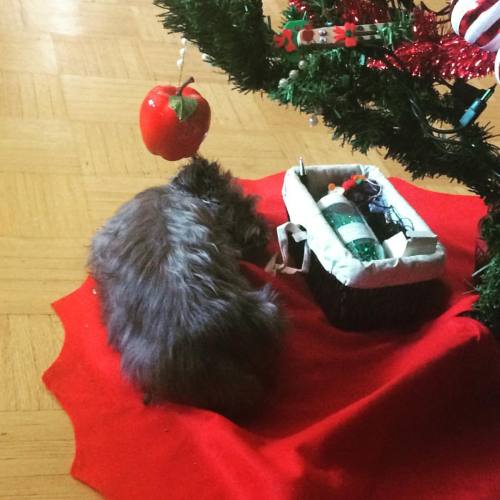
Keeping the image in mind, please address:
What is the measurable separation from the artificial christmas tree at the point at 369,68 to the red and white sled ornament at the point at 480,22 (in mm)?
48

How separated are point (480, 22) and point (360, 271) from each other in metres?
0.40

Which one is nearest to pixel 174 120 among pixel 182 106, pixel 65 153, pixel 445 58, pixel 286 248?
pixel 182 106

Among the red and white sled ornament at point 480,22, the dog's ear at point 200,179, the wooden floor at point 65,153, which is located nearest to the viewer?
the red and white sled ornament at point 480,22

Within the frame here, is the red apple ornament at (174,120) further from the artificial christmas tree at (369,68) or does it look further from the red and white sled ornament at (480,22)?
the red and white sled ornament at (480,22)

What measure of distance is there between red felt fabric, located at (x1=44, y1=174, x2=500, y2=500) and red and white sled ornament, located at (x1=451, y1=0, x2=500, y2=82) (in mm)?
436

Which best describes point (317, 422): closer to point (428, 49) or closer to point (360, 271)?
point (360, 271)

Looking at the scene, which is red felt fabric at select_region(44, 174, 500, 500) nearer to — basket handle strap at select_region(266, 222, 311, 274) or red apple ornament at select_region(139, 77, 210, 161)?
basket handle strap at select_region(266, 222, 311, 274)

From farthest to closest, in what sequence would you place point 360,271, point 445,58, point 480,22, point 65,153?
point 65,153 < point 360,271 < point 445,58 < point 480,22

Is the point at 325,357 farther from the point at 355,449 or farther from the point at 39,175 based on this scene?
the point at 39,175

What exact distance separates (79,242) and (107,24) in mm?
998

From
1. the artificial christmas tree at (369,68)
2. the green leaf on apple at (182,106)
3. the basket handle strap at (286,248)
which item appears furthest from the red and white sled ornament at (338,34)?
the basket handle strap at (286,248)

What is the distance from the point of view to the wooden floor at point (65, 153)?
105 cm

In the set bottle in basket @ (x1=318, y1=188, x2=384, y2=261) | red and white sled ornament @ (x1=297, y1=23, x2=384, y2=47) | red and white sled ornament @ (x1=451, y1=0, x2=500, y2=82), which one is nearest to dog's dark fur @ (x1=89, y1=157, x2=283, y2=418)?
bottle in basket @ (x1=318, y1=188, x2=384, y2=261)

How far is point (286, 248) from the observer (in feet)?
4.01
